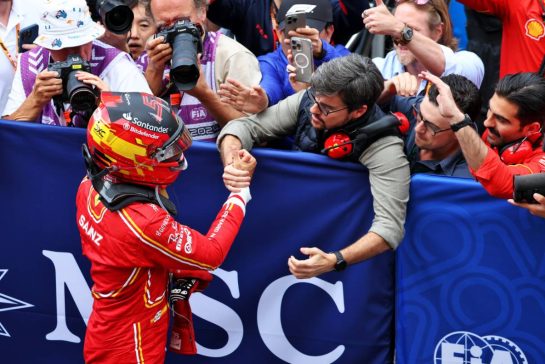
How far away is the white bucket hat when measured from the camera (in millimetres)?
5270

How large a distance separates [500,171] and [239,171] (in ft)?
4.21

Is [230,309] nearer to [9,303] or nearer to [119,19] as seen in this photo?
[9,303]

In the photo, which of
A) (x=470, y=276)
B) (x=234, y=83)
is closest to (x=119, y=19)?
(x=234, y=83)

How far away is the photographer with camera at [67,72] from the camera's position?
201 inches

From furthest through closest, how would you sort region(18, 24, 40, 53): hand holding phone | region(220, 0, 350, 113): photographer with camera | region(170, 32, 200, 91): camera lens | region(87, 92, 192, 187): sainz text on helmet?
region(18, 24, 40, 53): hand holding phone, region(220, 0, 350, 113): photographer with camera, region(170, 32, 200, 91): camera lens, region(87, 92, 192, 187): sainz text on helmet

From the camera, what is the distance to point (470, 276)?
4957 mm

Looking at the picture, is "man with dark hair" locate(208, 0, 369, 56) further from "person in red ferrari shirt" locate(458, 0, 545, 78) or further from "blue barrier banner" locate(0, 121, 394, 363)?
"blue barrier banner" locate(0, 121, 394, 363)

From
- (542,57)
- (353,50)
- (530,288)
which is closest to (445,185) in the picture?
(530,288)

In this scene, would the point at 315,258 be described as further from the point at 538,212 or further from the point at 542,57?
the point at 542,57

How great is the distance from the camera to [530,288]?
4.86 meters

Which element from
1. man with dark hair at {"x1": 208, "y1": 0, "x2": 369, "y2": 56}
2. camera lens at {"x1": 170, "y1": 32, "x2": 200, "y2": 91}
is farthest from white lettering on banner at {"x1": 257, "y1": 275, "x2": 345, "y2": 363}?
man with dark hair at {"x1": 208, "y1": 0, "x2": 369, "y2": 56}

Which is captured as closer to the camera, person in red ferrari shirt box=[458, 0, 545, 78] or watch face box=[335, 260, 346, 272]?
watch face box=[335, 260, 346, 272]

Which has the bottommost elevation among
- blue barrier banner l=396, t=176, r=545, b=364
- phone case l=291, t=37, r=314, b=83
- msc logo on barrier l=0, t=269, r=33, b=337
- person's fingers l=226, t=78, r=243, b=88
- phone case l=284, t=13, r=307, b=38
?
msc logo on barrier l=0, t=269, r=33, b=337

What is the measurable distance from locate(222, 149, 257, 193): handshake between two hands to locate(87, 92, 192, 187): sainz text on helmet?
0.42 meters
